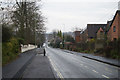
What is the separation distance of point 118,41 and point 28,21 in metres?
19.5

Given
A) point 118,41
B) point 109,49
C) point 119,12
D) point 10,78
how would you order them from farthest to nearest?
point 119,12
point 109,49
point 118,41
point 10,78

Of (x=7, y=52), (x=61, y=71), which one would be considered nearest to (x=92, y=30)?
(x=7, y=52)

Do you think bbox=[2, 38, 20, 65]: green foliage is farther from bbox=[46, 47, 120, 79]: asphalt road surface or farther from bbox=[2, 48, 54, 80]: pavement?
bbox=[46, 47, 120, 79]: asphalt road surface

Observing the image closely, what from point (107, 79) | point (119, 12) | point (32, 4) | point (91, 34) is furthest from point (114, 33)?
point (107, 79)

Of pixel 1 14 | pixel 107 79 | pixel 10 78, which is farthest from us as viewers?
pixel 1 14

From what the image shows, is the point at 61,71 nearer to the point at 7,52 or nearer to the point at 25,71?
the point at 25,71

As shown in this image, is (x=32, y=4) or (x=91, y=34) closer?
(x=32, y=4)

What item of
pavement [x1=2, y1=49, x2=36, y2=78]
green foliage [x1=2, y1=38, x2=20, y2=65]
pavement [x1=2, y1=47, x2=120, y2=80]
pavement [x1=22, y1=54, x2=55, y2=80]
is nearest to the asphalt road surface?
pavement [x1=2, y1=47, x2=120, y2=80]

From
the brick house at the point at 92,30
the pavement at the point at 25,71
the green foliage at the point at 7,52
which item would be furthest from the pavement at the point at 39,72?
the brick house at the point at 92,30

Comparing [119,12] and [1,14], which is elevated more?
[119,12]

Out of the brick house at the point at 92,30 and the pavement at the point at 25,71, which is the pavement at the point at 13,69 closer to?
the pavement at the point at 25,71

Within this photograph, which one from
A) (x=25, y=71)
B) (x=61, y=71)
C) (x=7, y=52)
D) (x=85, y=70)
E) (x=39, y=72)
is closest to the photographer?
(x=39, y=72)

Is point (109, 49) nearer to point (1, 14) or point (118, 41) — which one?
point (118, 41)

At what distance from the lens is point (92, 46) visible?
35062mm
